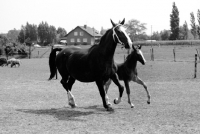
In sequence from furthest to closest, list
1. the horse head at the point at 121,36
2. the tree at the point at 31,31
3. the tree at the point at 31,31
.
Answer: the tree at the point at 31,31
the tree at the point at 31,31
the horse head at the point at 121,36

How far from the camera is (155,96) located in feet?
39.3

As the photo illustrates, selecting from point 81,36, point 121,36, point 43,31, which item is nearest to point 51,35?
point 43,31

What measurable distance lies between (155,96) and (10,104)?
5543 mm

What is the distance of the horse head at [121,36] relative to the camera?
8.45m

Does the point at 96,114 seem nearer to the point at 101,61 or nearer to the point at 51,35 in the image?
the point at 101,61

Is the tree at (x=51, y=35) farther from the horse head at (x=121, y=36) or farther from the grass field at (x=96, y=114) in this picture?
the horse head at (x=121, y=36)

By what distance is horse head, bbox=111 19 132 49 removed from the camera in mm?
8453

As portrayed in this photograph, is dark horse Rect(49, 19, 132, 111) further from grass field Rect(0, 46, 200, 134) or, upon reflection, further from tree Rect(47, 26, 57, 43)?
tree Rect(47, 26, 57, 43)

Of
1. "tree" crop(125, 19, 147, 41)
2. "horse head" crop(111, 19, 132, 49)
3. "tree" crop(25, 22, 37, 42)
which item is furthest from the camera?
"tree" crop(125, 19, 147, 41)

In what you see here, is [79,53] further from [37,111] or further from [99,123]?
[99,123]

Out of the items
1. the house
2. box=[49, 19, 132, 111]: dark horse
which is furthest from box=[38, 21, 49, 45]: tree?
box=[49, 19, 132, 111]: dark horse

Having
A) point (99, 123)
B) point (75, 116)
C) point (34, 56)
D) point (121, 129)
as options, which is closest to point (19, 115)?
point (75, 116)

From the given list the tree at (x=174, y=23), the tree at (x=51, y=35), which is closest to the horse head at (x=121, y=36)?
the tree at (x=174, y=23)

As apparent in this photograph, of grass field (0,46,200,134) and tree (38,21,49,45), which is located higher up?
tree (38,21,49,45)
